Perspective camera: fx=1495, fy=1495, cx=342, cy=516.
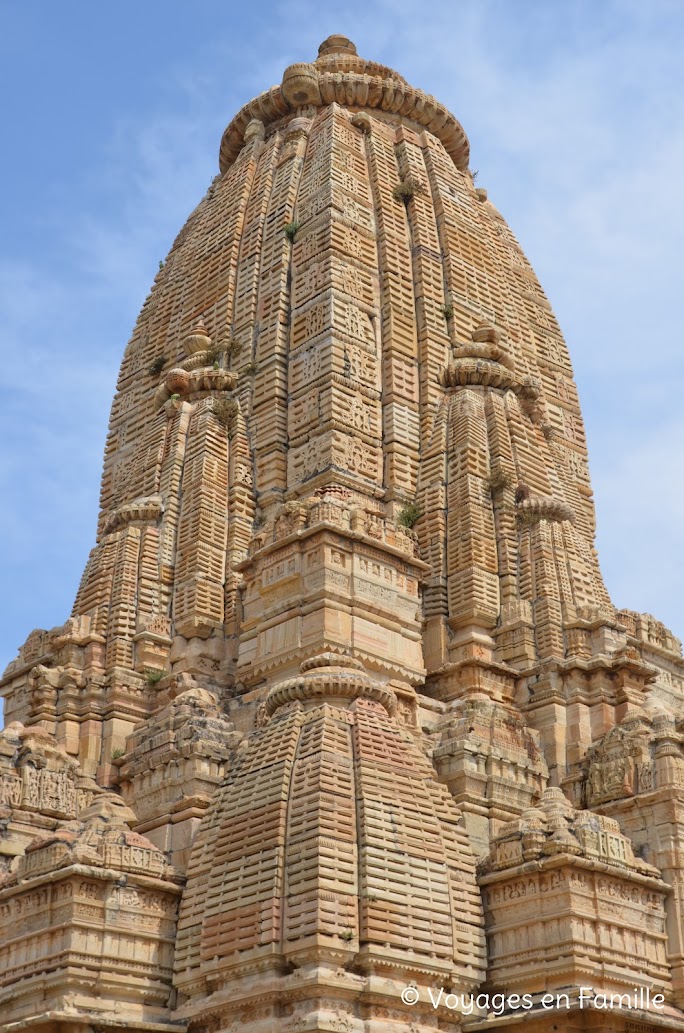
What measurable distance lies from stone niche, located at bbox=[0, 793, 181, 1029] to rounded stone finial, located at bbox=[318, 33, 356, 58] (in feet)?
87.1

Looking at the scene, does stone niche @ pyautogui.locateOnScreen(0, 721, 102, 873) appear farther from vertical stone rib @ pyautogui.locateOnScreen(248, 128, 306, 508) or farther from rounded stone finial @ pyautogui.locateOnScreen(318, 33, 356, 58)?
rounded stone finial @ pyautogui.locateOnScreen(318, 33, 356, 58)

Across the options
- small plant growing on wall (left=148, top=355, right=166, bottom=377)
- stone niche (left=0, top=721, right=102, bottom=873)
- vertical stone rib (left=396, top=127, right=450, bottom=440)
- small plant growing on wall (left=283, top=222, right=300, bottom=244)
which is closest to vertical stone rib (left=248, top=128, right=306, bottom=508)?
small plant growing on wall (left=283, top=222, right=300, bottom=244)

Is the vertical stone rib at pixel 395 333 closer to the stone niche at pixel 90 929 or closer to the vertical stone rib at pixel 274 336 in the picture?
the vertical stone rib at pixel 274 336

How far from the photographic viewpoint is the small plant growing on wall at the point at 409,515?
33.0m

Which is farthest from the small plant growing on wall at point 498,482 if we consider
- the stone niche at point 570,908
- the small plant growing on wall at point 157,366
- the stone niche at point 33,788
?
the stone niche at point 33,788

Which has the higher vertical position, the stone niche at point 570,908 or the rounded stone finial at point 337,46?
the rounded stone finial at point 337,46

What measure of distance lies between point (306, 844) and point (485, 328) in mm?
17625

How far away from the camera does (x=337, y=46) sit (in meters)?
43.7

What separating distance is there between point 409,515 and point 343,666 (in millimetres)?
7219

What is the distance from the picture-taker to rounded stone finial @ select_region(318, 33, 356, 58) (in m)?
43.6

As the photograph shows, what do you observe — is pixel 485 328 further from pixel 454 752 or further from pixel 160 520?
pixel 454 752

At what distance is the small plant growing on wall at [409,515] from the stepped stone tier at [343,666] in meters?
0.05

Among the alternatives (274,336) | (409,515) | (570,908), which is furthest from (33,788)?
(274,336)


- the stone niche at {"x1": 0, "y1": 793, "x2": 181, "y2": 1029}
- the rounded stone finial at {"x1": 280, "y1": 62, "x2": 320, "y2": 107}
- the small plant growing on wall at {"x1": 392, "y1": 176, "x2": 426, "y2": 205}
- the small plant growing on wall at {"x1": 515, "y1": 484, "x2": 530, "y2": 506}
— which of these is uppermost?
the rounded stone finial at {"x1": 280, "y1": 62, "x2": 320, "y2": 107}
